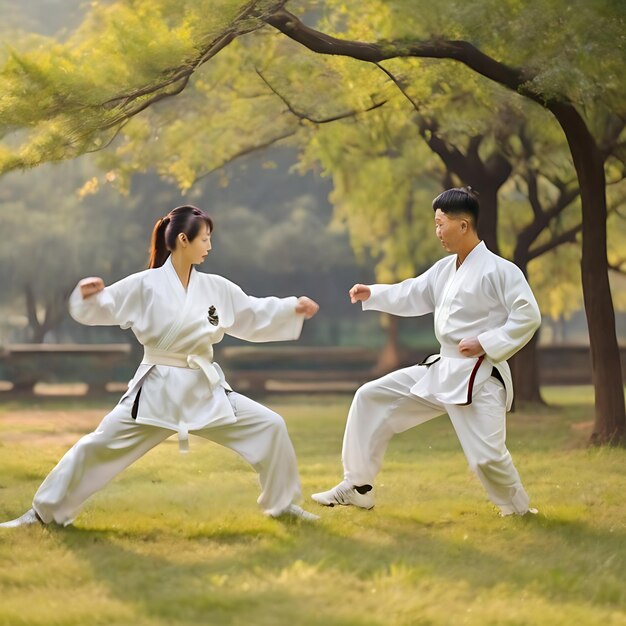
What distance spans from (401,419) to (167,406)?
1.19 m

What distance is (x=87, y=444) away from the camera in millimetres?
4293

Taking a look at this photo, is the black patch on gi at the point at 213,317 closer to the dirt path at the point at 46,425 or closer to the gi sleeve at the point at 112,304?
the gi sleeve at the point at 112,304

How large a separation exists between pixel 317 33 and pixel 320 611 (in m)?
3.90

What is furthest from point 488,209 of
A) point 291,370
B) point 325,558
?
point 291,370

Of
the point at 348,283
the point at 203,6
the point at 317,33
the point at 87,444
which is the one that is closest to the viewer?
the point at 87,444

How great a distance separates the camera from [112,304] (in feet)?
14.5

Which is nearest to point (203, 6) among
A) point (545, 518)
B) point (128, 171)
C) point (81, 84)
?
point (81, 84)

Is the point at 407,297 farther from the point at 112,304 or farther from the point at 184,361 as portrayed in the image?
the point at 112,304

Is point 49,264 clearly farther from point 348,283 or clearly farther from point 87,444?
point 87,444

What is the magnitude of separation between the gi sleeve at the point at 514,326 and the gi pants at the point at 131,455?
39.2 inches

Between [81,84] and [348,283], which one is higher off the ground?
[81,84]

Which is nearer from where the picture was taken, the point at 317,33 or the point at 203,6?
the point at 203,6

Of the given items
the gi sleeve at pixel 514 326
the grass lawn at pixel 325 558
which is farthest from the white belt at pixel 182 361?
the gi sleeve at pixel 514 326

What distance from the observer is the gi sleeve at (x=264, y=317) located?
466 cm
